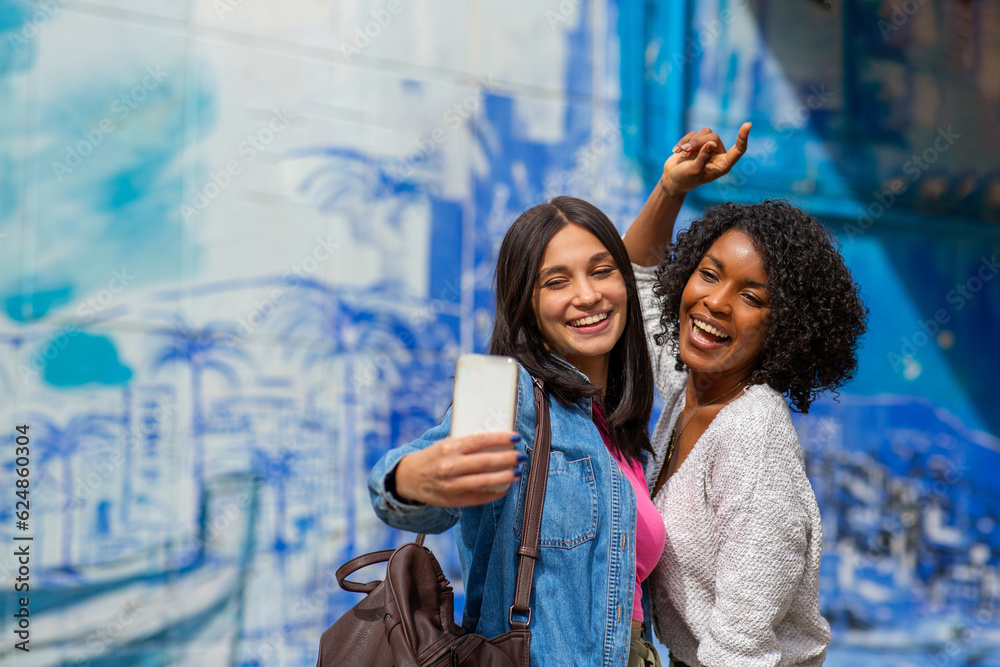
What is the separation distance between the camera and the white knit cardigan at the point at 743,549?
182 cm

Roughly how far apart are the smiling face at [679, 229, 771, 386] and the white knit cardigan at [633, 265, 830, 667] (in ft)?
0.39

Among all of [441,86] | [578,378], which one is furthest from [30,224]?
[578,378]

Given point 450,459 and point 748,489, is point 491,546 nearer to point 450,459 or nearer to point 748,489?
point 450,459

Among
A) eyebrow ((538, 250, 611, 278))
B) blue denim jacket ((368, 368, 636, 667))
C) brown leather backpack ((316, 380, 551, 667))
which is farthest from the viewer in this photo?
eyebrow ((538, 250, 611, 278))

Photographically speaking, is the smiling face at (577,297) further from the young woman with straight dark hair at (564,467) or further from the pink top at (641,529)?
the pink top at (641,529)

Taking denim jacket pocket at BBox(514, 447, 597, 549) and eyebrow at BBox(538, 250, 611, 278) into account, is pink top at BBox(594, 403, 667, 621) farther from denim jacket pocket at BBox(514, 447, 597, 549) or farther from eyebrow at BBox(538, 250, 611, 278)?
eyebrow at BBox(538, 250, 611, 278)

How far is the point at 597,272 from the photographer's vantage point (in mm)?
1968

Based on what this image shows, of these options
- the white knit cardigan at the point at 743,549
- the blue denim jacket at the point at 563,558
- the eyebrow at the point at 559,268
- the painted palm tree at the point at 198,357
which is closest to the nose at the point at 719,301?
the white knit cardigan at the point at 743,549

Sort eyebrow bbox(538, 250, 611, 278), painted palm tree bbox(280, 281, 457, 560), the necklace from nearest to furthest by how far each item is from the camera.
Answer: eyebrow bbox(538, 250, 611, 278), the necklace, painted palm tree bbox(280, 281, 457, 560)

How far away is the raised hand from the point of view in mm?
2336

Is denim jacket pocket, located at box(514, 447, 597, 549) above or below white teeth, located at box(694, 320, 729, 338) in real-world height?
below

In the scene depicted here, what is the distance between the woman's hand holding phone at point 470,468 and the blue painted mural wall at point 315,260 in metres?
2.29

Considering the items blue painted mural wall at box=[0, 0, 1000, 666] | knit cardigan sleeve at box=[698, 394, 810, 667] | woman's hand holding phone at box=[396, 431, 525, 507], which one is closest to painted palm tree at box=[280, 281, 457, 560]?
blue painted mural wall at box=[0, 0, 1000, 666]

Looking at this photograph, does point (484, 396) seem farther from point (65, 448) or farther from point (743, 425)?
point (65, 448)
